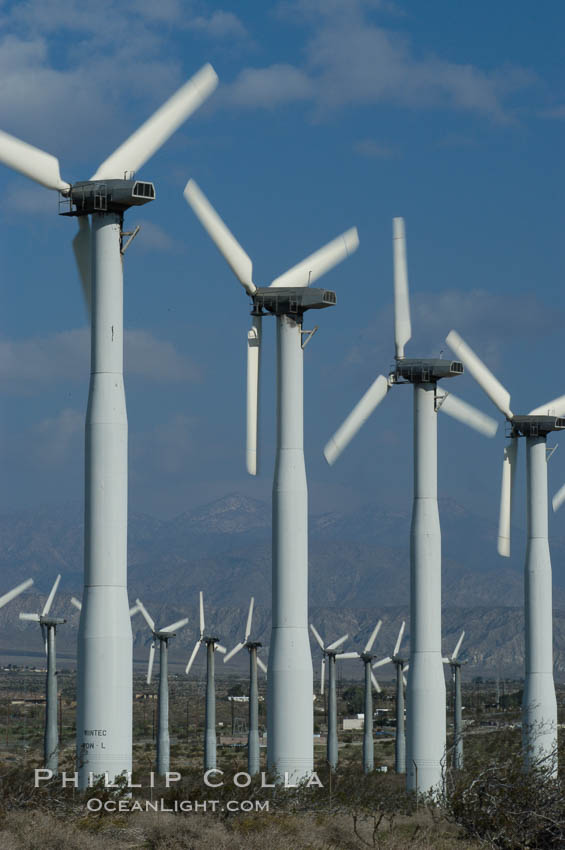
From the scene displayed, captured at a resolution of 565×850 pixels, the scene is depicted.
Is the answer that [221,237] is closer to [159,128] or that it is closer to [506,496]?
[159,128]

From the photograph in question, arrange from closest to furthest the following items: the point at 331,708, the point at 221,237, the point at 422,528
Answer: the point at 221,237, the point at 422,528, the point at 331,708

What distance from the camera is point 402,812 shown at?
4231 centimetres

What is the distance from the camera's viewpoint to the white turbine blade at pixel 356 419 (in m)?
54.0

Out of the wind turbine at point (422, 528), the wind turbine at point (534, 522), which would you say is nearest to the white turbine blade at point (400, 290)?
the wind turbine at point (422, 528)

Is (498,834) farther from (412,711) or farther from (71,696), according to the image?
(71,696)

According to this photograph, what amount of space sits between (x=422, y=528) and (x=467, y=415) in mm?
6285

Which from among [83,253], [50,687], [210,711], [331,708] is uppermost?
[83,253]

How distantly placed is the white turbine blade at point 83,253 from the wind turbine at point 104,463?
4cm

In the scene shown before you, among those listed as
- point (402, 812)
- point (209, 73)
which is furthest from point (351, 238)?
point (402, 812)

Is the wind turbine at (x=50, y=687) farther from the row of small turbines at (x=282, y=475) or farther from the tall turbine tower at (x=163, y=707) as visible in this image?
the row of small turbines at (x=282, y=475)

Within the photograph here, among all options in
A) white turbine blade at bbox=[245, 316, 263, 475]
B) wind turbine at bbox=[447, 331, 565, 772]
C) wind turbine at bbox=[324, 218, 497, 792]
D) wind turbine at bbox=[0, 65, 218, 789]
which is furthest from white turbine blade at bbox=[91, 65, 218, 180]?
wind turbine at bbox=[447, 331, 565, 772]

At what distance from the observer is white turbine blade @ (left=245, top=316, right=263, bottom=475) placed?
49.5m

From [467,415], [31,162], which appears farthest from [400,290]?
[31,162]

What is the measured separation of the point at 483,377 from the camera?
65750mm
